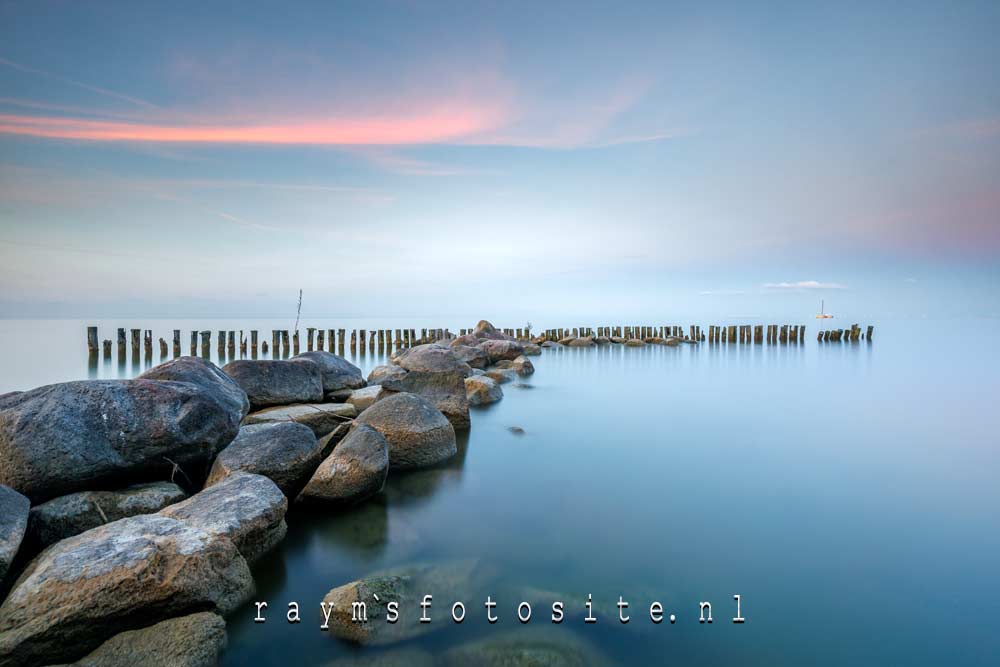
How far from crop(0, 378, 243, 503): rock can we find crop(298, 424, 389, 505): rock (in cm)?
116

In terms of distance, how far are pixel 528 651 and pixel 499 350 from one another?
1803 cm

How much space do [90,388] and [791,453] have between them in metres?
10.1

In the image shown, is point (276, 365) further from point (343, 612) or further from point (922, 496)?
point (922, 496)

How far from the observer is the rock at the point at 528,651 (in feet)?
10.8

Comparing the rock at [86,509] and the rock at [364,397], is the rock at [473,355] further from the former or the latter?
the rock at [86,509]

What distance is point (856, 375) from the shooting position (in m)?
20.0

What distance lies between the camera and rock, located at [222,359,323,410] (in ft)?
26.5

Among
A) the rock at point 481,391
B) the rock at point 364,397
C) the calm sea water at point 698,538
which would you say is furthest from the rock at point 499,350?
the rock at point 364,397

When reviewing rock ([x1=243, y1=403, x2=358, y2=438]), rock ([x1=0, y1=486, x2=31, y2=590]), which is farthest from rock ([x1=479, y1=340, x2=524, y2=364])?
rock ([x1=0, y1=486, x2=31, y2=590])

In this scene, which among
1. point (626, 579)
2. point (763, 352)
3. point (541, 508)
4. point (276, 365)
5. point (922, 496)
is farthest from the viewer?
point (763, 352)

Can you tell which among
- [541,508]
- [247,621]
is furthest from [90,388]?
[541,508]

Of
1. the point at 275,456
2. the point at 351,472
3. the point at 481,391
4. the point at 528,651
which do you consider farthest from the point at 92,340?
the point at 528,651

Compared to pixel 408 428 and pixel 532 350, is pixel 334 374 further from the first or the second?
pixel 532 350

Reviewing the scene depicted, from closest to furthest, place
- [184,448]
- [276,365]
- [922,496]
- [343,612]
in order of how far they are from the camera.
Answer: [343,612], [184,448], [922,496], [276,365]
